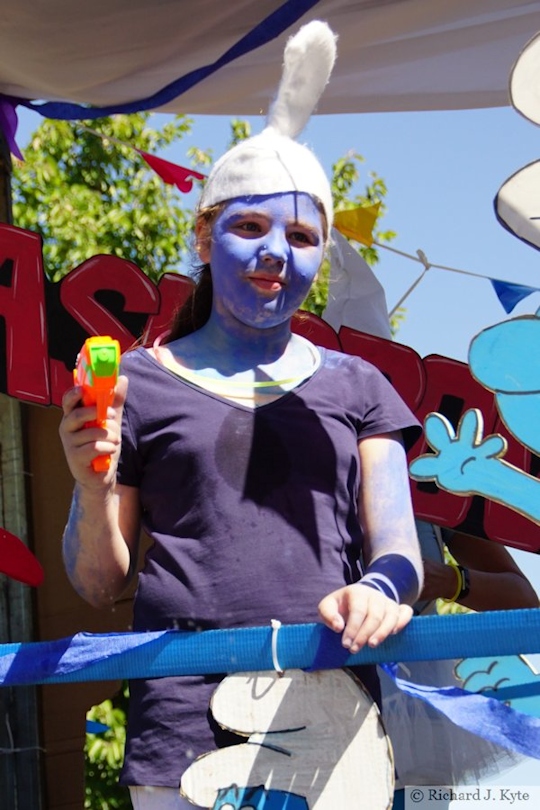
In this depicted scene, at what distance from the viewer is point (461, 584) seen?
3.38 metres

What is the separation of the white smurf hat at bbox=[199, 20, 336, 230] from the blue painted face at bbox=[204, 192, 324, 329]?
0.03m

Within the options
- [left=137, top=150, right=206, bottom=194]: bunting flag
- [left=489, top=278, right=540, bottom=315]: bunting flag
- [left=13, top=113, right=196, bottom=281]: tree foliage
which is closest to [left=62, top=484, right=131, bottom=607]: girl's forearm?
[left=489, top=278, right=540, bottom=315]: bunting flag

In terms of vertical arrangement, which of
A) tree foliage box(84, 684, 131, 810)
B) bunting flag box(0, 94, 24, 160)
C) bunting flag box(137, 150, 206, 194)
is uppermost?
bunting flag box(0, 94, 24, 160)

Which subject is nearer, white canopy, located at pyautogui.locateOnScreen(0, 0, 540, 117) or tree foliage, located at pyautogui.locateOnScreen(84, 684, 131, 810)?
white canopy, located at pyautogui.locateOnScreen(0, 0, 540, 117)

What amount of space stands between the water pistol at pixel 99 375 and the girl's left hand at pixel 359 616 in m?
0.32

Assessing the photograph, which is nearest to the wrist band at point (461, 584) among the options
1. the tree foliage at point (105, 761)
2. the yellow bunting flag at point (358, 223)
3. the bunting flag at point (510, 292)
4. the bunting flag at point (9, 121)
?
the bunting flag at point (510, 292)

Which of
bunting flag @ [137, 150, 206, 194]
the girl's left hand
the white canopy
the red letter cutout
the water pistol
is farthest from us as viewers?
bunting flag @ [137, 150, 206, 194]

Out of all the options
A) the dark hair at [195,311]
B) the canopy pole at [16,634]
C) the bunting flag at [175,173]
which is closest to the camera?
the dark hair at [195,311]

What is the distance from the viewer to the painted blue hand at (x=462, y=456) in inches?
83.0

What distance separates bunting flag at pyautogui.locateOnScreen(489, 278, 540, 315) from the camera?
400cm

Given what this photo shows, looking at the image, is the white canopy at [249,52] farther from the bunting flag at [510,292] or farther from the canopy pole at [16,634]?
the canopy pole at [16,634]

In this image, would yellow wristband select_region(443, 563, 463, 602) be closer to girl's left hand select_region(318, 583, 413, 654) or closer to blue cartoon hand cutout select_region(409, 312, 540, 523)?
blue cartoon hand cutout select_region(409, 312, 540, 523)

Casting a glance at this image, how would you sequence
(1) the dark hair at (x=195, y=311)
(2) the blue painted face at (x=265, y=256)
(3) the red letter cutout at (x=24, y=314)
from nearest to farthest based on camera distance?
(2) the blue painted face at (x=265, y=256) → (1) the dark hair at (x=195, y=311) → (3) the red letter cutout at (x=24, y=314)

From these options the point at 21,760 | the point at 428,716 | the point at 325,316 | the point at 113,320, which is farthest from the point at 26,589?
the point at 428,716
